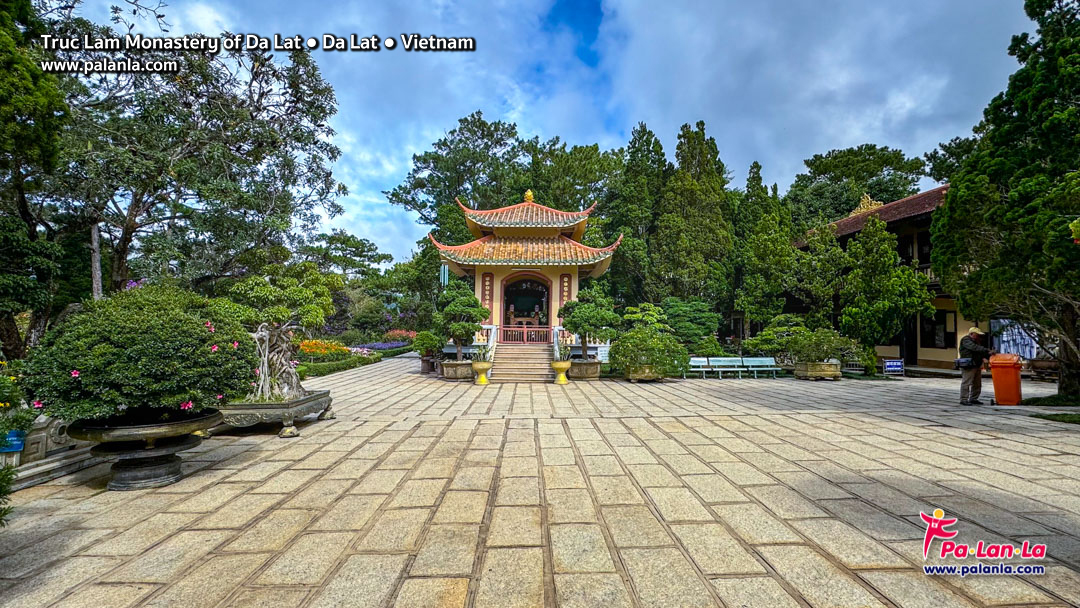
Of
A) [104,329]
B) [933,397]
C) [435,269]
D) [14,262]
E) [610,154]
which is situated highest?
[610,154]

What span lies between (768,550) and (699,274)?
15.1 meters

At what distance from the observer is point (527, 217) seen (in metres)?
16.6

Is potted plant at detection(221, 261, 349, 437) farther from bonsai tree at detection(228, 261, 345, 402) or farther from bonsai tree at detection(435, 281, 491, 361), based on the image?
bonsai tree at detection(435, 281, 491, 361)

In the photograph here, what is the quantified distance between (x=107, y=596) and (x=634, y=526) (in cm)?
Answer: 278

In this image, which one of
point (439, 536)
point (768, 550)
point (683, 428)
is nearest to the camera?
point (768, 550)

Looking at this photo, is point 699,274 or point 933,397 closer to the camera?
point 933,397

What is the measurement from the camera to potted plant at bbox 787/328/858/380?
11758 millimetres

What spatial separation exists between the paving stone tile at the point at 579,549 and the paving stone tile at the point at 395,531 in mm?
866

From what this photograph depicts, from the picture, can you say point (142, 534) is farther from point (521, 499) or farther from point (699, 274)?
point (699, 274)

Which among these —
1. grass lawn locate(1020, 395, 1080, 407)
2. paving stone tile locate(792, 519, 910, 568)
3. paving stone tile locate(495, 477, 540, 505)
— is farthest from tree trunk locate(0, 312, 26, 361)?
grass lawn locate(1020, 395, 1080, 407)

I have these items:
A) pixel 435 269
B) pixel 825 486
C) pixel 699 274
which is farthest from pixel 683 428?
pixel 435 269

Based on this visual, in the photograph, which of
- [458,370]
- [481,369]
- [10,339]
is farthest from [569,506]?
[10,339]

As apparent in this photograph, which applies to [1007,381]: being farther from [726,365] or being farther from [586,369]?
[586,369]

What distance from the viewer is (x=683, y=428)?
5668 mm
